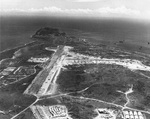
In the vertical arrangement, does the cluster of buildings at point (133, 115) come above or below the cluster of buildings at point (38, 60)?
below

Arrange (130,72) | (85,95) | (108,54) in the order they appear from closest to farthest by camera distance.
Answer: (85,95)
(130,72)
(108,54)

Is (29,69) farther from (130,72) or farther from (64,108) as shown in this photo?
(130,72)

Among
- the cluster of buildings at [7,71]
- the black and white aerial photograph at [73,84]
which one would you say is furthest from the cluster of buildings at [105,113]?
the cluster of buildings at [7,71]

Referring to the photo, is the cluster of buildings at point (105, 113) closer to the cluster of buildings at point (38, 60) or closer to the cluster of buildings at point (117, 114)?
the cluster of buildings at point (117, 114)

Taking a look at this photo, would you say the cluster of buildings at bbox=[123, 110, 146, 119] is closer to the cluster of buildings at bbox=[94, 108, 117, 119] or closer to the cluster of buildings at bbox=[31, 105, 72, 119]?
the cluster of buildings at bbox=[94, 108, 117, 119]

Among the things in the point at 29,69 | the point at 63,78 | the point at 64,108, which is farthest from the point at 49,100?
the point at 29,69

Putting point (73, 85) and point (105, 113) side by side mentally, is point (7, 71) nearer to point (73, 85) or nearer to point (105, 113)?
point (73, 85)

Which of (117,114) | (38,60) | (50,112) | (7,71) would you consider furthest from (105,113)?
(38,60)

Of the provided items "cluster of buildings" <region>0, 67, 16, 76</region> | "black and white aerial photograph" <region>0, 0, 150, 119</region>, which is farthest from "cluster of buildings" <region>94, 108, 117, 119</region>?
"cluster of buildings" <region>0, 67, 16, 76</region>
